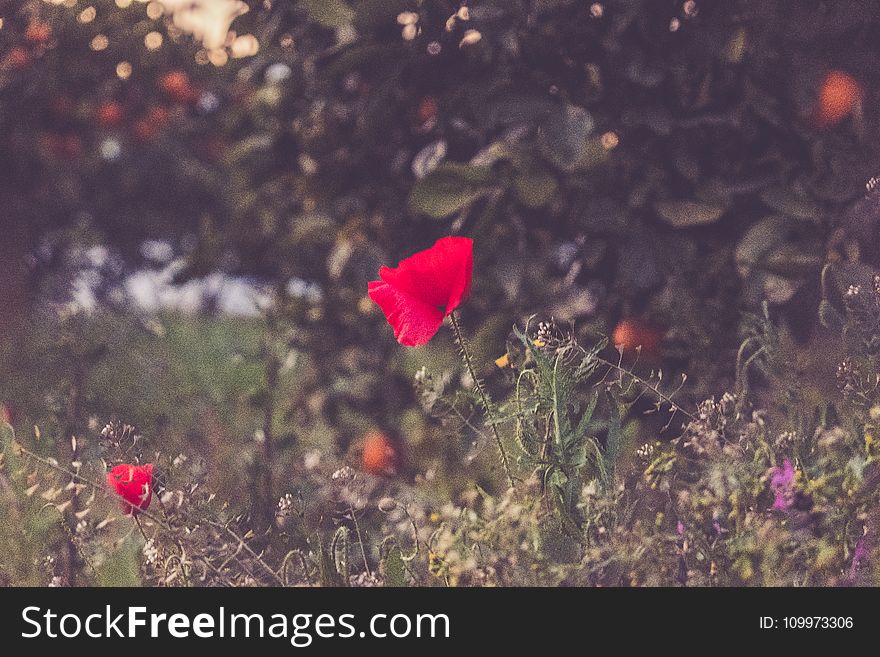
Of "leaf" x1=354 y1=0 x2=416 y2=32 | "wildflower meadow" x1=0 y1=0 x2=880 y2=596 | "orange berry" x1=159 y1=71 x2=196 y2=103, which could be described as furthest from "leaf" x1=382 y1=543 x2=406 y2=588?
"orange berry" x1=159 y1=71 x2=196 y2=103

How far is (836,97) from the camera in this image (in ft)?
3.88

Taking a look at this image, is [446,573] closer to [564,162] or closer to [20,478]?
[20,478]

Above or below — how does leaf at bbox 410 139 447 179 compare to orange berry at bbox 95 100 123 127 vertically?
below

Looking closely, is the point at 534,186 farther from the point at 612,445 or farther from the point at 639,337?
the point at 612,445

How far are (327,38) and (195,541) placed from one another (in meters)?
0.93

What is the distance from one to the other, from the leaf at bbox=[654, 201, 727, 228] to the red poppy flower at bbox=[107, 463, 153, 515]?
697 mm

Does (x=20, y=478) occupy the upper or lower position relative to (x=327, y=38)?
lower

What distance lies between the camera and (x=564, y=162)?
1078mm

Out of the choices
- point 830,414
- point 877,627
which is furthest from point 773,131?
point 877,627

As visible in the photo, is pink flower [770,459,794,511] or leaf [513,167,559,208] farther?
leaf [513,167,559,208]

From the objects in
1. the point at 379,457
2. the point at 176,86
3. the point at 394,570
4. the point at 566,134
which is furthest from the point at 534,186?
the point at 176,86

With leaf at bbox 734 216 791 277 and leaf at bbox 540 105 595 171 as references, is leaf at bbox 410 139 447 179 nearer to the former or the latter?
leaf at bbox 540 105 595 171

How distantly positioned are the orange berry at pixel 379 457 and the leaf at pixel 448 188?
0.40m

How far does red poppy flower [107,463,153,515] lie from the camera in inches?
27.8
